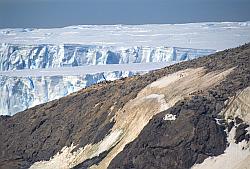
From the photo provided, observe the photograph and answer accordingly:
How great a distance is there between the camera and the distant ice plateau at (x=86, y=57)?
123500mm

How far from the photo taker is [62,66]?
148875 mm

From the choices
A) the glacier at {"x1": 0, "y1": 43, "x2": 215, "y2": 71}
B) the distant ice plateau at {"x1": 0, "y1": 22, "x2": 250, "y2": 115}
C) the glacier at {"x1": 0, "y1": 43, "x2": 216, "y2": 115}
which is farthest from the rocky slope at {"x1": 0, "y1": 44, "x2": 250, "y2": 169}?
the glacier at {"x1": 0, "y1": 43, "x2": 215, "y2": 71}

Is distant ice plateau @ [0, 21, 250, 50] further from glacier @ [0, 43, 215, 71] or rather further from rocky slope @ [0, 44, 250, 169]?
rocky slope @ [0, 44, 250, 169]

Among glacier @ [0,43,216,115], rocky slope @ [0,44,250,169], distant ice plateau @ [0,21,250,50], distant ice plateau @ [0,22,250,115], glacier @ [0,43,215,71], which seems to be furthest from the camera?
distant ice plateau @ [0,21,250,50]

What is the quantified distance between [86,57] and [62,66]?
620 centimetres

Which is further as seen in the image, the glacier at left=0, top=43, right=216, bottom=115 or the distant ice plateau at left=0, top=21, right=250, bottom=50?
the distant ice plateau at left=0, top=21, right=250, bottom=50

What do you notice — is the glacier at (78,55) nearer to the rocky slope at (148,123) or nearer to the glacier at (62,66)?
the glacier at (62,66)

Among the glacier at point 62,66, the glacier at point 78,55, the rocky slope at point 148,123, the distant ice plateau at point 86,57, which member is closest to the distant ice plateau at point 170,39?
the distant ice plateau at point 86,57

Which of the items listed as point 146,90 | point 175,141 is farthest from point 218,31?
point 175,141

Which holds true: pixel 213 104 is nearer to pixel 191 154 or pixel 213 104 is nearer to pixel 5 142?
pixel 191 154

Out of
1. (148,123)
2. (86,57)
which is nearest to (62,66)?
(86,57)

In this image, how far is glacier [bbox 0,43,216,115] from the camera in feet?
404

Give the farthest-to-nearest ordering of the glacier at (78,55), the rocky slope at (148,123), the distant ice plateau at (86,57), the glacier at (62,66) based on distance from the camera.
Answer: the glacier at (78,55)
the distant ice plateau at (86,57)
the glacier at (62,66)
the rocky slope at (148,123)

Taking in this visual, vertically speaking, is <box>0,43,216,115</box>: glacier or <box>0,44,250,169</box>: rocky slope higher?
<box>0,44,250,169</box>: rocky slope
